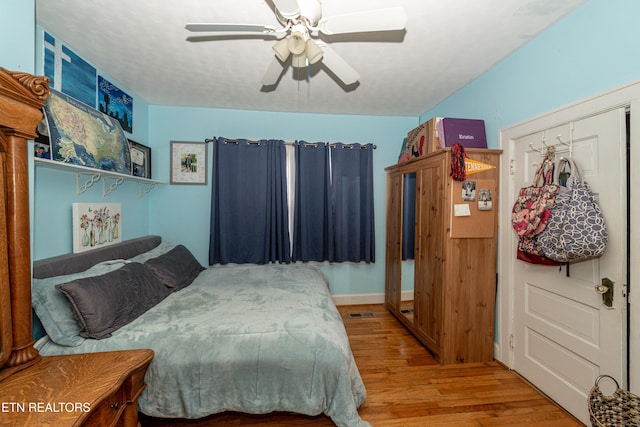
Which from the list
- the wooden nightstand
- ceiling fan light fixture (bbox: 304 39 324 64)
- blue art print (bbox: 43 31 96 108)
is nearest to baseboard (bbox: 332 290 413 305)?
the wooden nightstand

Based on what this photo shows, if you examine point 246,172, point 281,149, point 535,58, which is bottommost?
point 246,172

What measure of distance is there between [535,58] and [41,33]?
3.59 meters

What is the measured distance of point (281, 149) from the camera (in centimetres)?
332

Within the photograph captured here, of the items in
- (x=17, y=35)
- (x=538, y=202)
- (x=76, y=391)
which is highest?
(x=17, y=35)

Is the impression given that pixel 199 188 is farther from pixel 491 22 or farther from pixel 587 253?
pixel 587 253

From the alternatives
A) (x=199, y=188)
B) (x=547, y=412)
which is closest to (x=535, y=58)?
(x=547, y=412)

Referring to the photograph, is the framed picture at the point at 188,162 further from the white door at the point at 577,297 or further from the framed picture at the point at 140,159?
the white door at the point at 577,297

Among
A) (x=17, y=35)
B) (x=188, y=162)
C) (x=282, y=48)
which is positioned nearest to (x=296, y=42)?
(x=282, y=48)

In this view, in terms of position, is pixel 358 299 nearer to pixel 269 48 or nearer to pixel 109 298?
pixel 109 298

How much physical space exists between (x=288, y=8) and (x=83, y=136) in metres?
1.93

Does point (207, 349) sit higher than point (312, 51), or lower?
lower

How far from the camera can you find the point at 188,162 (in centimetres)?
329

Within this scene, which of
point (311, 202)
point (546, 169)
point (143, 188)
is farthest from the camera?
point (311, 202)

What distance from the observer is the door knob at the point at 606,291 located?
4.83 feet
